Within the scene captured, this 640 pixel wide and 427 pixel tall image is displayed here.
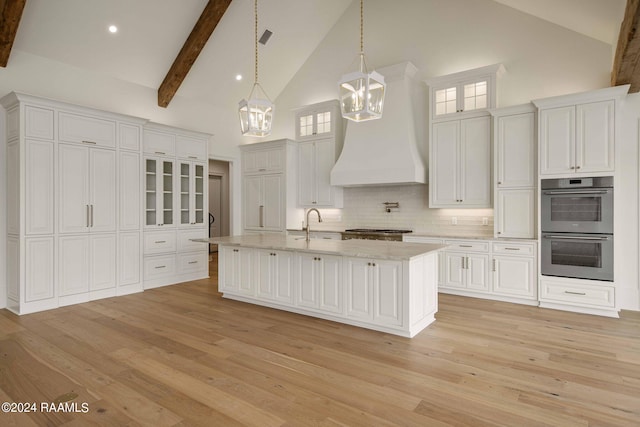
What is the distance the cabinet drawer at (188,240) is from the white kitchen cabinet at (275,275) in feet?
7.22

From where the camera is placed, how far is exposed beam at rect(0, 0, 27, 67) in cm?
410

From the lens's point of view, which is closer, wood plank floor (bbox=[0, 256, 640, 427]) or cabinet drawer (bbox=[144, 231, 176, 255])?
wood plank floor (bbox=[0, 256, 640, 427])

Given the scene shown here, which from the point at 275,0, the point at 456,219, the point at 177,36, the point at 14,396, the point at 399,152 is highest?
the point at 275,0

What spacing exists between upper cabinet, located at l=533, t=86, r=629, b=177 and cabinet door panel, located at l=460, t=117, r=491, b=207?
28.8 inches

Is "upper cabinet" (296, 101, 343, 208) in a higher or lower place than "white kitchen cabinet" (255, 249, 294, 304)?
higher

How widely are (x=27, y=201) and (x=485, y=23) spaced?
665cm

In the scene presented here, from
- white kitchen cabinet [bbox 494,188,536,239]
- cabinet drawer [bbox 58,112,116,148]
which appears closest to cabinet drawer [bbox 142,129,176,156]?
cabinet drawer [bbox 58,112,116,148]

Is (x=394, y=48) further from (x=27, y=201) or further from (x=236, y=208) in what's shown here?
(x=27, y=201)

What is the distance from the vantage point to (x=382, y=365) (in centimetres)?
290

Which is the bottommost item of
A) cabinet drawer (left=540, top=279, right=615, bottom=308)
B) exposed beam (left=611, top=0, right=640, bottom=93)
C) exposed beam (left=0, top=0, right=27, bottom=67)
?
cabinet drawer (left=540, top=279, right=615, bottom=308)

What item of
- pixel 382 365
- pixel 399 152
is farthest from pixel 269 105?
pixel 382 365

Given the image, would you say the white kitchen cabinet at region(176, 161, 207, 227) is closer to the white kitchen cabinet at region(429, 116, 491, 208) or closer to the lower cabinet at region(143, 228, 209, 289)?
the lower cabinet at region(143, 228, 209, 289)

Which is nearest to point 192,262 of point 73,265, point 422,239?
point 73,265

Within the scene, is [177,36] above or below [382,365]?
above
